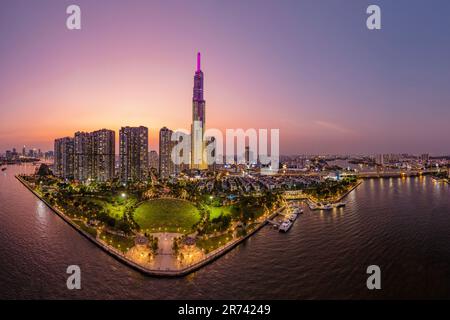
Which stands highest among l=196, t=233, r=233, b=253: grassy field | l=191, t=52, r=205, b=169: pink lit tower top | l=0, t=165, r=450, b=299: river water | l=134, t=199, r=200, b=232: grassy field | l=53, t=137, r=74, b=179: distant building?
l=191, t=52, r=205, b=169: pink lit tower top

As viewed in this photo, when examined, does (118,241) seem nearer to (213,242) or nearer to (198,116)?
(213,242)

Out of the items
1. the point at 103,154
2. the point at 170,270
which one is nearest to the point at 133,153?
the point at 103,154

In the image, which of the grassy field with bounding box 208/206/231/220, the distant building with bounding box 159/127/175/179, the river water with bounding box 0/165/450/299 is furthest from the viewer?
the distant building with bounding box 159/127/175/179

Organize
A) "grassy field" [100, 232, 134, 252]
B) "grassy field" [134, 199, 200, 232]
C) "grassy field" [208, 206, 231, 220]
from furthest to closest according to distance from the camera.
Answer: "grassy field" [208, 206, 231, 220]
"grassy field" [134, 199, 200, 232]
"grassy field" [100, 232, 134, 252]

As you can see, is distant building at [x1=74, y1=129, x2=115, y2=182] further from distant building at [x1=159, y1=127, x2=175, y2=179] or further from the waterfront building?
distant building at [x1=159, y1=127, x2=175, y2=179]

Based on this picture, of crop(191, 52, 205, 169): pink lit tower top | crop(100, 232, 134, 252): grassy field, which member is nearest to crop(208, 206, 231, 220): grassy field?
crop(100, 232, 134, 252): grassy field

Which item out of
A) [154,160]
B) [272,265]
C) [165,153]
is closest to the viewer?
[272,265]

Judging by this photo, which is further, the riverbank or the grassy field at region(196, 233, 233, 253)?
the grassy field at region(196, 233, 233, 253)

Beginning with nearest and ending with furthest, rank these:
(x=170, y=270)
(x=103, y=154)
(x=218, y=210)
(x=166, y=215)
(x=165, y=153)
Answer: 1. (x=170, y=270)
2. (x=166, y=215)
3. (x=218, y=210)
4. (x=103, y=154)
5. (x=165, y=153)
